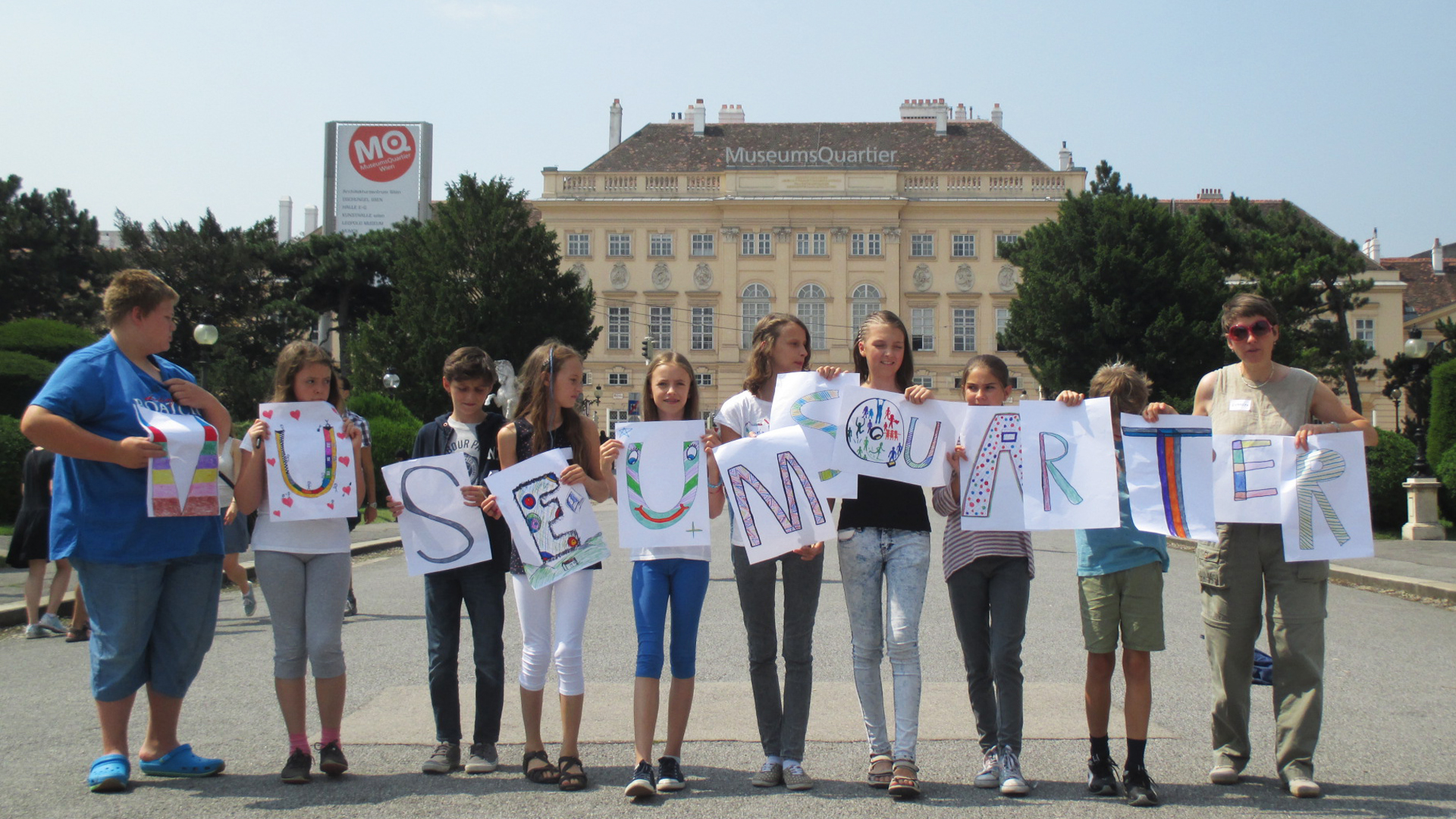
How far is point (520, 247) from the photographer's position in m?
50.0

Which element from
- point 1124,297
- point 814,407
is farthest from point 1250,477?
point 1124,297

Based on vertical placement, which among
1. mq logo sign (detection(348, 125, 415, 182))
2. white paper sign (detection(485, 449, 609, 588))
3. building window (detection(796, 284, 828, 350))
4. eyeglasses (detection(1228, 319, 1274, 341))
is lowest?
white paper sign (detection(485, 449, 609, 588))

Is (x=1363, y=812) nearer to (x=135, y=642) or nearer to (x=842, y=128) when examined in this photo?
(x=135, y=642)

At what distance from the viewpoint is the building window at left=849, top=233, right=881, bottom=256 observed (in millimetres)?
77250

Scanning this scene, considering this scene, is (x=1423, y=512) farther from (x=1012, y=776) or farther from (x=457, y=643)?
(x=457, y=643)

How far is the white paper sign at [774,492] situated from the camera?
5.24 meters

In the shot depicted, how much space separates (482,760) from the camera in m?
5.31

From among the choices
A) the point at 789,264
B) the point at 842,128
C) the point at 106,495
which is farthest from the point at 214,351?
the point at 106,495

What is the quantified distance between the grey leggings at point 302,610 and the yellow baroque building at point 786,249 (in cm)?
7075

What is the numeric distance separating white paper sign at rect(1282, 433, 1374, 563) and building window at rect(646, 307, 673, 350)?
72.3 metres

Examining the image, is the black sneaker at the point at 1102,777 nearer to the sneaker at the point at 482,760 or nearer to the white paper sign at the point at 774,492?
the white paper sign at the point at 774,492

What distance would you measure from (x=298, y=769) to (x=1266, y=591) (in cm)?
455

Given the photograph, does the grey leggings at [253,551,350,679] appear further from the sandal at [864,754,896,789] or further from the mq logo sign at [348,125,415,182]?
the mq logo sign at [348,125,415,182]

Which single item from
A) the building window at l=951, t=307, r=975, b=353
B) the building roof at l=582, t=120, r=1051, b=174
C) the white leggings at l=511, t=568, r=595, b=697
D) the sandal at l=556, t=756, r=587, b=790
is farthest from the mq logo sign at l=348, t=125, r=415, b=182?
the sandal at l=556, t=756, r=587, b=790
